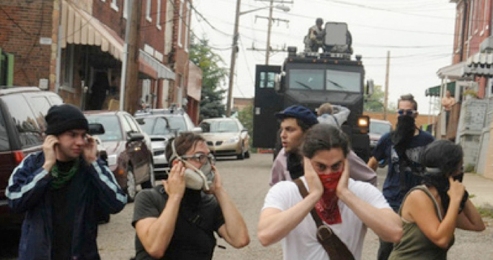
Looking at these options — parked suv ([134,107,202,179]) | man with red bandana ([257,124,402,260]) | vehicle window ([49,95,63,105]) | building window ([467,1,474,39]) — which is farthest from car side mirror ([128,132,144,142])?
building window ([467,1,474,39])

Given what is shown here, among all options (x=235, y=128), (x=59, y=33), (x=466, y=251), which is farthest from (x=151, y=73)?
(x=466, y=251)

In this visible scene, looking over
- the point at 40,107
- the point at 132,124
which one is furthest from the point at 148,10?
the point at 40,107

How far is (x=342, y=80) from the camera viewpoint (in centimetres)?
2514

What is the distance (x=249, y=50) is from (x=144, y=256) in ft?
229

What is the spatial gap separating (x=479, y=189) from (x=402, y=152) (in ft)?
40.9

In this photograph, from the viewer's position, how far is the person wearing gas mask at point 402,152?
8.33 metres

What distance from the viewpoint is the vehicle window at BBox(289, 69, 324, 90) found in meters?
25.0

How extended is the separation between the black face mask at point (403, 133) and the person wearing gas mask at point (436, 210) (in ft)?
8.23

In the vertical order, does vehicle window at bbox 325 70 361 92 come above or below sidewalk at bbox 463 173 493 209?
above

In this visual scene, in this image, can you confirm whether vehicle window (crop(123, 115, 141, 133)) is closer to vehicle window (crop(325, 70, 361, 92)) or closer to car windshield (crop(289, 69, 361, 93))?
car windshield (crop(289, 69, 361, 93))

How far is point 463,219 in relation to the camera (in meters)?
5.96

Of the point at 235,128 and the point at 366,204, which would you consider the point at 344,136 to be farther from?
the point at 235,128

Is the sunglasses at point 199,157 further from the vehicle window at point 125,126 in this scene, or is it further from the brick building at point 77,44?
the brick building at point 77,44

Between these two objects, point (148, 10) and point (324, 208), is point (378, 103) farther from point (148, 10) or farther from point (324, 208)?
point (324, 208)
